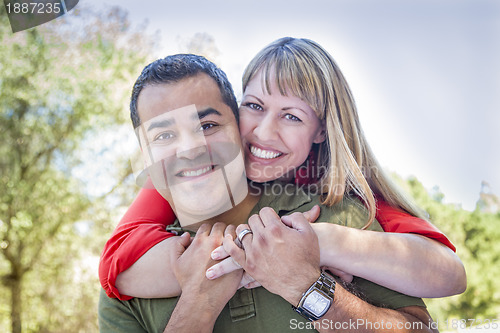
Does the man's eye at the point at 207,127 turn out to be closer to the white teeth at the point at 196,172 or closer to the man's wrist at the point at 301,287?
the white teeth at the point at 196,172

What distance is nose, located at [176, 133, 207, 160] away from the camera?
5.54 ft

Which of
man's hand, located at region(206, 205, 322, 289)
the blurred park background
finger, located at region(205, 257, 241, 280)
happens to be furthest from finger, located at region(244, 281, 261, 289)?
the blurred park background

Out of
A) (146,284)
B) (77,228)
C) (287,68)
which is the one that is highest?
(287,68)

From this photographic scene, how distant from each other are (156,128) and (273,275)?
740 millimetres

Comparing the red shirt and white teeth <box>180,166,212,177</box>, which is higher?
white teeth <box>180,166,212,177</box>

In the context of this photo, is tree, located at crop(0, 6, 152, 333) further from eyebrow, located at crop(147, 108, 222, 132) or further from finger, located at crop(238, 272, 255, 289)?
finger, located at crop(238, 272, 255, 289)

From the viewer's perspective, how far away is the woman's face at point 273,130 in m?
1.94

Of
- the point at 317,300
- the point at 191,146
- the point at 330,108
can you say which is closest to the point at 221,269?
the point at 317,300

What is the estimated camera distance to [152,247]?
1.68 m

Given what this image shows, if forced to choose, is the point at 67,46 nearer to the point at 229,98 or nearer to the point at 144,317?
the point at 229,98

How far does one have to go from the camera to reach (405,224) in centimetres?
170

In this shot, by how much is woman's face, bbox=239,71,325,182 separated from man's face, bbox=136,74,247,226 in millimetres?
137

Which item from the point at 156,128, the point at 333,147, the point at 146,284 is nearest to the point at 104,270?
the point at 146,284

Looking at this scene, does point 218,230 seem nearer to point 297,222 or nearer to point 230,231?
point 230,231
